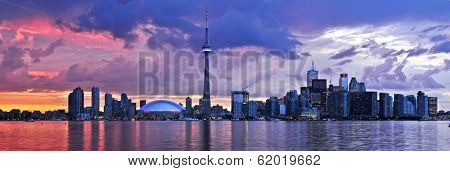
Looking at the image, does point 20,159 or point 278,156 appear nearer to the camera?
point 278,156

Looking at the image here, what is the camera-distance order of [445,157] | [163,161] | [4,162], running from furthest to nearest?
[445,157] < [4,162] < [163,161]

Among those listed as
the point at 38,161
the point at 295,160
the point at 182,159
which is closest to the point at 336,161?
the point at 295,160

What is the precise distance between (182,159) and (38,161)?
31.4 feet

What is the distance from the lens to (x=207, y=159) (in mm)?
32188

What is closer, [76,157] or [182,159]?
[182,159]

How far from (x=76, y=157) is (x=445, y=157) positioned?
24461mm

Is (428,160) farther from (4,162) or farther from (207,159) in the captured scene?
(4,162)

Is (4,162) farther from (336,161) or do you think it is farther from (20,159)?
(336,161)

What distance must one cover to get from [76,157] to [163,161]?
6.96 metres

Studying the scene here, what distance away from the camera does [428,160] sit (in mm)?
36000

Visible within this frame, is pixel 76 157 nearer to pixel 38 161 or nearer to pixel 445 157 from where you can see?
pixel 38 161

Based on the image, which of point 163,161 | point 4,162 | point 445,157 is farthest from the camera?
point 445,157

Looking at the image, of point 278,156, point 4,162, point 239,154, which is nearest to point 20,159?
point 4,162

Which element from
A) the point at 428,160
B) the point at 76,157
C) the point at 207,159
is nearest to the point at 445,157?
the point at 428,160
